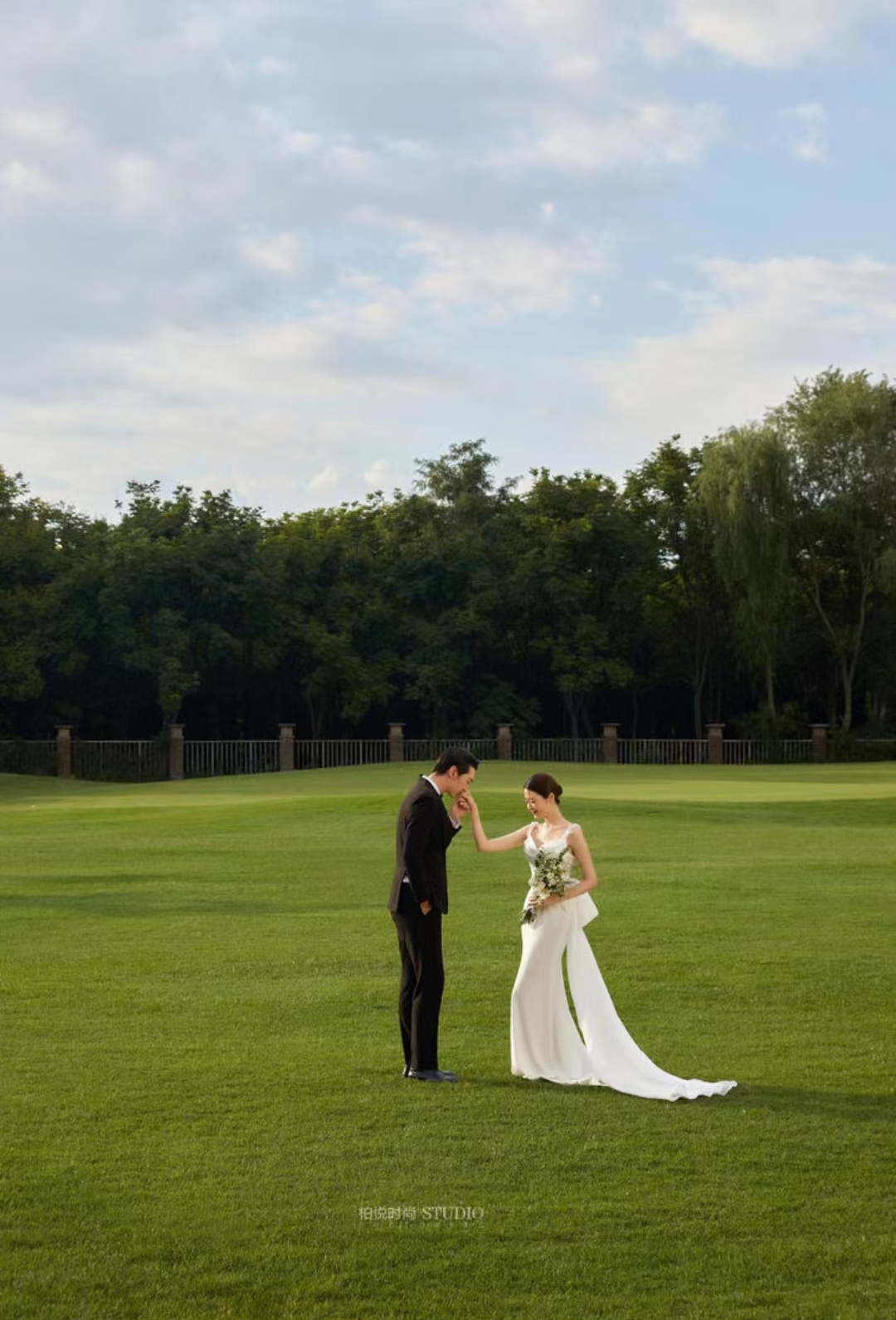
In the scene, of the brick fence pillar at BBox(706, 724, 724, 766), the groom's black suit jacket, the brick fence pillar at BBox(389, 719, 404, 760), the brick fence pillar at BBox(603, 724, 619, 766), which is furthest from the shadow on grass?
the brick fence pillar at BBox(706, 724, 724, 766)

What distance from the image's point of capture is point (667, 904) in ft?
58.2

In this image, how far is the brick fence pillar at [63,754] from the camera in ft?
176

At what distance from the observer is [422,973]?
384 inches

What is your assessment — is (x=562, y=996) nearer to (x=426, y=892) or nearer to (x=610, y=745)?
(x=426, y=892)

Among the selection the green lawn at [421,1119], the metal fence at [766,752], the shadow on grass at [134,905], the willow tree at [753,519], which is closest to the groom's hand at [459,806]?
the green lawn at [421,1119]

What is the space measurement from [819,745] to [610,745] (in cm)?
805

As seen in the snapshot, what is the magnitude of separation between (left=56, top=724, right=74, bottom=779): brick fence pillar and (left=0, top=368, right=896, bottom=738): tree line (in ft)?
6.94

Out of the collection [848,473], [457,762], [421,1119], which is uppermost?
[848,473]

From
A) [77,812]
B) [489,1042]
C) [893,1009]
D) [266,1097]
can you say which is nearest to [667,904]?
[893,1009]

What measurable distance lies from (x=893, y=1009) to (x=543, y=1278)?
631 cm

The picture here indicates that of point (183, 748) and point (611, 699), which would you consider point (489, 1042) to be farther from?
point (611, 699)

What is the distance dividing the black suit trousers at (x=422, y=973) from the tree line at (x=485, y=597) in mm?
45602

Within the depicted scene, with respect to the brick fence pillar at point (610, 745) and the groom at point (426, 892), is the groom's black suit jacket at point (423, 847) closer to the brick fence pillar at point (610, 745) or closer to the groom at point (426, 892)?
the groom at point (426, 892)

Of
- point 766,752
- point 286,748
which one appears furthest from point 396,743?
point 766,752
